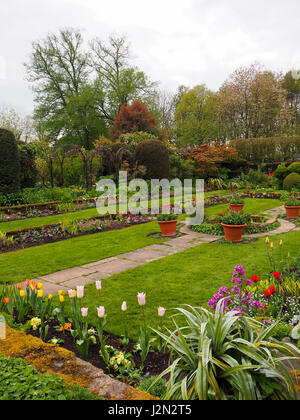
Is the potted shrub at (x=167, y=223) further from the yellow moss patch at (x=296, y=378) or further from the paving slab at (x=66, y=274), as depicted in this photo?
the yellow moss patch at (x=296, y=378)

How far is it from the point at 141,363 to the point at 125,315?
85 cm

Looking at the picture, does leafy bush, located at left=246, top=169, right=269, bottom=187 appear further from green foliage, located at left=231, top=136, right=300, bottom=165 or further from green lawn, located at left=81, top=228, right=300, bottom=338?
green lawn, located at left=81, top=228, right=300, bottom=338

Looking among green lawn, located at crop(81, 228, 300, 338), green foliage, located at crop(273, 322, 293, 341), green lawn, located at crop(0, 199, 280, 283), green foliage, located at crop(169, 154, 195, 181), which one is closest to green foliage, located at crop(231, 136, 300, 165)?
green foliage, located at crop(169, 154, 195, 181)

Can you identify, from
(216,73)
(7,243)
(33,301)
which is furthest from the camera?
(216,73)

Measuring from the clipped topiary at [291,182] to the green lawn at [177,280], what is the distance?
8733mm

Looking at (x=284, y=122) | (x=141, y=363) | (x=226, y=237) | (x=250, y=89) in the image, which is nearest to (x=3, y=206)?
(x=226, y=237)

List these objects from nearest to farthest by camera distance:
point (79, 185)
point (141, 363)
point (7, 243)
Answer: point (141, 363) < point (7, 243) < point (79, 185)

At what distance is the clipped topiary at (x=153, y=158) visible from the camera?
49.8ft

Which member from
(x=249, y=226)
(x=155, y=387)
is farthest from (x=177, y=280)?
(x=249, y=226)

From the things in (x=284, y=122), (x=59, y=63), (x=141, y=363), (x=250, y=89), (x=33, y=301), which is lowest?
(x=141, y=363)

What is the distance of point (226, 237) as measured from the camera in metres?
6.33

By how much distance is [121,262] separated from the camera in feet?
16.8

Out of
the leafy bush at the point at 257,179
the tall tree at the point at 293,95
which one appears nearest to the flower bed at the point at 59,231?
the leafy bush at the point at 257,179

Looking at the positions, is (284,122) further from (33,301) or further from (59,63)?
(33,301)
